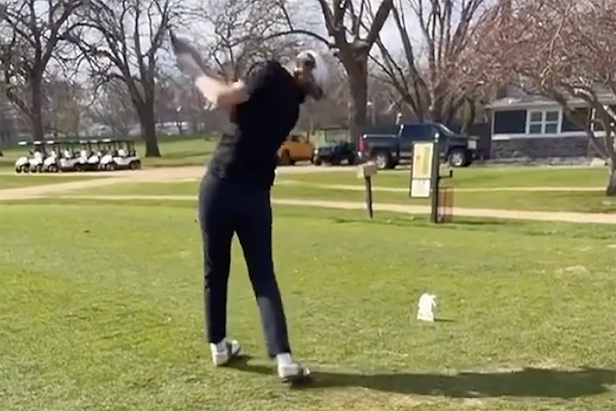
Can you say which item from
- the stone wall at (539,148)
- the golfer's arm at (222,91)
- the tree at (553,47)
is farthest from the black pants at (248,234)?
the stone wall at (539,148)

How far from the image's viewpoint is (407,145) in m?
35.8

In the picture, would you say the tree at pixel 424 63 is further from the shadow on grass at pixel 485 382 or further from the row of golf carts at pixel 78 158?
the shadow on grass at pixel 485 382

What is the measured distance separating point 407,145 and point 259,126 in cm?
3200

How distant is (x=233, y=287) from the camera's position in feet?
21.8

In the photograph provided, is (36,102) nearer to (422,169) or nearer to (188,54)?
(422,169)

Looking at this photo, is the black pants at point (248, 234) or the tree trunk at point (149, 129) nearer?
the black pants at point (248, 234)

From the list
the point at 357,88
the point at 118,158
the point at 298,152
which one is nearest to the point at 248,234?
the point at 298,152

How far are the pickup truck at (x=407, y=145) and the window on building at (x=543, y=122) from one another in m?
5.06

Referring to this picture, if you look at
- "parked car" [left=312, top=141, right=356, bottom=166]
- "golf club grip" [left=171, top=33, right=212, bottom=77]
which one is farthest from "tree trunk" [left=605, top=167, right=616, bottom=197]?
"parked car" [left=312, top=141, right=356, bottom=166]

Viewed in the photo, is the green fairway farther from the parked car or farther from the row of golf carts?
the parked car

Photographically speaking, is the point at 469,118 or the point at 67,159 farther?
the point at 469,118

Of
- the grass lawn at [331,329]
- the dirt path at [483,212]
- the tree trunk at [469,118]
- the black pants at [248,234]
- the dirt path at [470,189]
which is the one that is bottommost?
the dirt path at [470,189]

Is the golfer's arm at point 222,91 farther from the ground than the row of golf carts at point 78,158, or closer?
A: farther from the ground

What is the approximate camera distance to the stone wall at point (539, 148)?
39.9m
